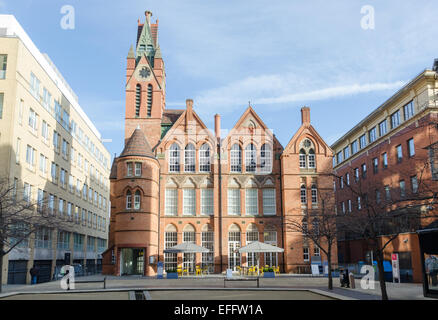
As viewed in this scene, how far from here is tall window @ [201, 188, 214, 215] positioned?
147ft

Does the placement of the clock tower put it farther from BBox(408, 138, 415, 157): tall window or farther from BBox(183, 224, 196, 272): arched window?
BBox(408, 138, 415, 157): tall window

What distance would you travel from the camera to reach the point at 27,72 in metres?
36.6

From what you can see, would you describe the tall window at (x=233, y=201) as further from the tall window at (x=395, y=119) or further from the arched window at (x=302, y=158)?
the tall window at (x=395, y=119)

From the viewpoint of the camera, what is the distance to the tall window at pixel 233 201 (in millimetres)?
45062

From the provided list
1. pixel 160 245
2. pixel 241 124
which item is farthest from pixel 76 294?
pixel 241 124

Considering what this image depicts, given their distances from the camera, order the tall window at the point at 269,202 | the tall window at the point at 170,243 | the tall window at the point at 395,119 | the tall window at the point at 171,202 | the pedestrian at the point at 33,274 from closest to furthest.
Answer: the pedestrian at the point at 33,274 → the tall window at the point at 170,243 → the tall window at the point at 171,202 → the tall window at the point at 395,119 → the tall window at the point at 269,202

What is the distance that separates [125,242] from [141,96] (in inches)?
699

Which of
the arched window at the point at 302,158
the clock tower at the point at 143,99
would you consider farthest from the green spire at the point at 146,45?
the arched window at the point at 302,158

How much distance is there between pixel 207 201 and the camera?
45062 mm

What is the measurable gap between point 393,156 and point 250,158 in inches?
594

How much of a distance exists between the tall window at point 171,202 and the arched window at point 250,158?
323 inches

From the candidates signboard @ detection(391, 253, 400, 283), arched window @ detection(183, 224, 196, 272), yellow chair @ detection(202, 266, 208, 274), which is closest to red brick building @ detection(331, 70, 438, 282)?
signboard @ detection(391, 253, 400, 283)

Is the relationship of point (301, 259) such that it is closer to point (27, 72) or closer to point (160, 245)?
point (160, 245)

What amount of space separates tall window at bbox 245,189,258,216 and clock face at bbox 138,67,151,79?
17642mm
